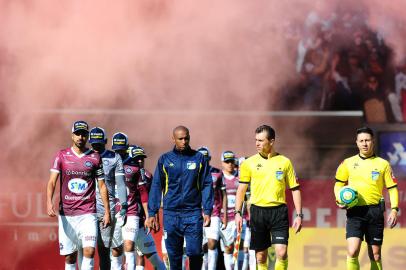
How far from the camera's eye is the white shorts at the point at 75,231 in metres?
13.1

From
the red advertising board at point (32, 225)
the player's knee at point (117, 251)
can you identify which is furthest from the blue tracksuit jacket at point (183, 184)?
the red advertising board at point (32, 225)

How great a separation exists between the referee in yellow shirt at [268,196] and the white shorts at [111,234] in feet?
8.04

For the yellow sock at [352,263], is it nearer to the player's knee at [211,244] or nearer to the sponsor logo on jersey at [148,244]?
the sponsor logo on jersey at [148,244]

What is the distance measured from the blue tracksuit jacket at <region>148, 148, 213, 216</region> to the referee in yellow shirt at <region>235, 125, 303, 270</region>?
482mm

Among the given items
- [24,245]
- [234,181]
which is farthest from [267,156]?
[24,245]

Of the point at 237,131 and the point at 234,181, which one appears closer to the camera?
the point at 234,181

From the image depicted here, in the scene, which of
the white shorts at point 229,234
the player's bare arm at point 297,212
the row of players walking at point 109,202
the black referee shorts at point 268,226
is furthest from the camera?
the white shorts at point 229,234

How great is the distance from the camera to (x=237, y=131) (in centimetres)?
2081

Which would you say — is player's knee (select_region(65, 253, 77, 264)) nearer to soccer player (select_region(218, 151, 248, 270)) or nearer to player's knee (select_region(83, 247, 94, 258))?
player's knee (select_region(83, 247, 94, 258))

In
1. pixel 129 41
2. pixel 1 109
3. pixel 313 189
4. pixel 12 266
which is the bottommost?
pixel 12 266

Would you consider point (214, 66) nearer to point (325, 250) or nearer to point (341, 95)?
point (341, 95)

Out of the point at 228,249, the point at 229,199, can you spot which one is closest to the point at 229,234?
the point at 228,249

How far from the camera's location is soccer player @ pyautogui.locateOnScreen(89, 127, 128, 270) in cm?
1395

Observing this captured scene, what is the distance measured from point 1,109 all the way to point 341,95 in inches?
263
